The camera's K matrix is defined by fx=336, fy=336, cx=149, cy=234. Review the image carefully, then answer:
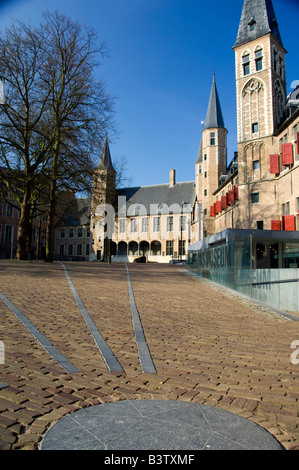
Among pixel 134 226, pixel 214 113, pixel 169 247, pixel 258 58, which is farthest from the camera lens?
pixel 134 226

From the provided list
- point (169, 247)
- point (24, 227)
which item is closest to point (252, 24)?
point (24, 227)

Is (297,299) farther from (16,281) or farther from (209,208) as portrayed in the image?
(209,208)

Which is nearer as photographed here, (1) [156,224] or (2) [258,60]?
(2) [258,60]

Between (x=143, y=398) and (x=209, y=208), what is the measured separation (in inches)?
1840

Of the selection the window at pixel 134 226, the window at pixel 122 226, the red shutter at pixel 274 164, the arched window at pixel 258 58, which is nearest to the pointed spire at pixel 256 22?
the arched window at pixel 258 58

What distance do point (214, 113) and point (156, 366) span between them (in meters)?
49.6

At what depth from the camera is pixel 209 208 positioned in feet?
160

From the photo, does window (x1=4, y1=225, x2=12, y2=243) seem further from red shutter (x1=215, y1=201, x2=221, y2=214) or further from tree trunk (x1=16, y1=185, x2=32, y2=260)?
tree trunk (x1=16, y1=185, x2=32, y2=260)

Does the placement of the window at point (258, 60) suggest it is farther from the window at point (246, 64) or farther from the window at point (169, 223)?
the window at point (169, 223)

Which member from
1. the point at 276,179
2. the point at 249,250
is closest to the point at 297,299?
the point at 249,250

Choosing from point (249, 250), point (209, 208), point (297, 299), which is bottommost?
point (297, 299)

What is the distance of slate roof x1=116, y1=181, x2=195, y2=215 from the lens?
6514 cm

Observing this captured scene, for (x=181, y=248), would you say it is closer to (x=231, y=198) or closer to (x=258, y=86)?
(x=231, y=198)

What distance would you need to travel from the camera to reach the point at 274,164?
29562mm
